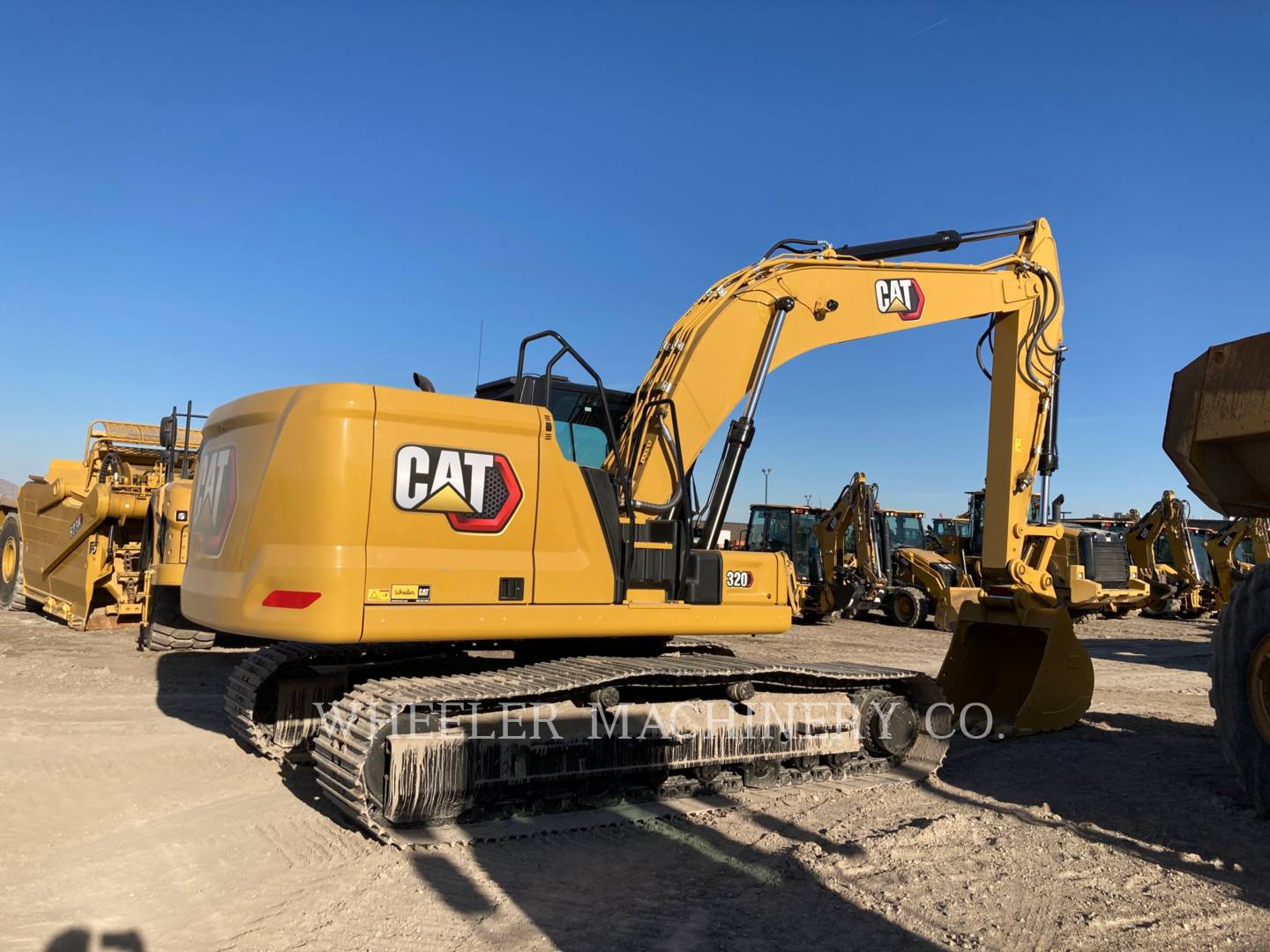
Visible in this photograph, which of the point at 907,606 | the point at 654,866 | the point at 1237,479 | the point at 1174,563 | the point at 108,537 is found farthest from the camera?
the point at 1174,563

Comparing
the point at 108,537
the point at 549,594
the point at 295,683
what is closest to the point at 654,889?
the point at 549,594

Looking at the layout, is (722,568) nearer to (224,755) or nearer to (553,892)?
(553,892)

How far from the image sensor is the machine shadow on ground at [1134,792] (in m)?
4.63

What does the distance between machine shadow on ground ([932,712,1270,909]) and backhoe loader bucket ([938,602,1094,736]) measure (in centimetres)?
21

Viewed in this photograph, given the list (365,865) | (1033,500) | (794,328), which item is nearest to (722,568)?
(794,328)

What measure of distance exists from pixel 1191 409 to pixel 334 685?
214 inches

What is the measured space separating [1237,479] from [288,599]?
16.8 ft

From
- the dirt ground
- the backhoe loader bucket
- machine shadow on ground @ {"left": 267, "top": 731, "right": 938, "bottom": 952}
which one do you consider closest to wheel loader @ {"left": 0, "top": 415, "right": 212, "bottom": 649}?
the dirt ground

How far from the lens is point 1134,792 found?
19.0 ft

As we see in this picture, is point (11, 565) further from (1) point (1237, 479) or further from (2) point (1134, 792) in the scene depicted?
(1) point (1237, 479)

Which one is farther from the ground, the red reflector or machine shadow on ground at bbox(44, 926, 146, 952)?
the red reflector

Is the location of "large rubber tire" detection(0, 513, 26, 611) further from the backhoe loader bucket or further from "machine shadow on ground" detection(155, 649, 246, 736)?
the backhoe loader bucket

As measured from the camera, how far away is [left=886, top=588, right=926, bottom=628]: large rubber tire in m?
17.6

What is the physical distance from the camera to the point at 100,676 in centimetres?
877
